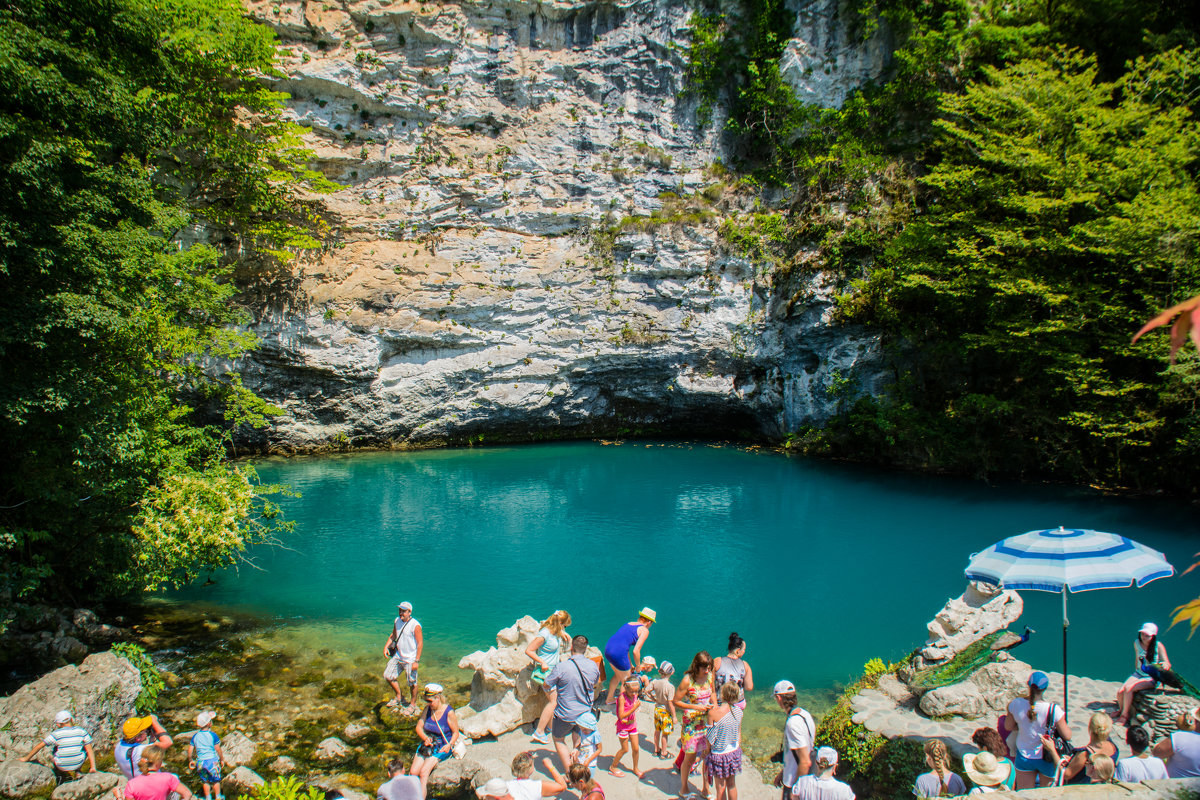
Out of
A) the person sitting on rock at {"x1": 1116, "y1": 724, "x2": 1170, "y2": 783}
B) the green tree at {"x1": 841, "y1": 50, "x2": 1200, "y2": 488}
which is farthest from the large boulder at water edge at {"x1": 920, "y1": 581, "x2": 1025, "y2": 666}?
the green tree at {"x1": 841, "y1": 50, "x2": 1200, "y2": 488}

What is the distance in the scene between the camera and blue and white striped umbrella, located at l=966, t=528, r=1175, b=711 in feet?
19.2

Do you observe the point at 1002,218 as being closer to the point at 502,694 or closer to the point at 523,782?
the point at 502,694

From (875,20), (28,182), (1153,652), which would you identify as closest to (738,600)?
(1153,652)

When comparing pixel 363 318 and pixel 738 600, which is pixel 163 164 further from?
pixel 738 600

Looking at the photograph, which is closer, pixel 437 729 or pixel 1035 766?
pixel 1035 766

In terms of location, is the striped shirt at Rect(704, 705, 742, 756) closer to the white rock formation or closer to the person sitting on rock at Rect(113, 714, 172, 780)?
the white rock formation

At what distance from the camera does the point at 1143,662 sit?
21.3 feet

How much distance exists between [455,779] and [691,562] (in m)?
9.41

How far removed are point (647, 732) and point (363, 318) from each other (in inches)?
878

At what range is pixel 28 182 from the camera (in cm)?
Answer: 820

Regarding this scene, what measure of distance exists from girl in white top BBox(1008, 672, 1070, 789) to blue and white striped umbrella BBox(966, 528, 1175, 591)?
0.91m

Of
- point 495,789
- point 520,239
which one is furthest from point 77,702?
point 520,239

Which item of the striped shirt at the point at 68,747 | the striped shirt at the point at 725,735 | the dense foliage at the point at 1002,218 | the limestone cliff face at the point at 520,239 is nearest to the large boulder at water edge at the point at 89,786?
the striped shirt at the point at 68,747

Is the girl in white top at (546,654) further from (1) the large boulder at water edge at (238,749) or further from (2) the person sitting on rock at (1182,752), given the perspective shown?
(2) the person sitting on rock at (1182,752)
